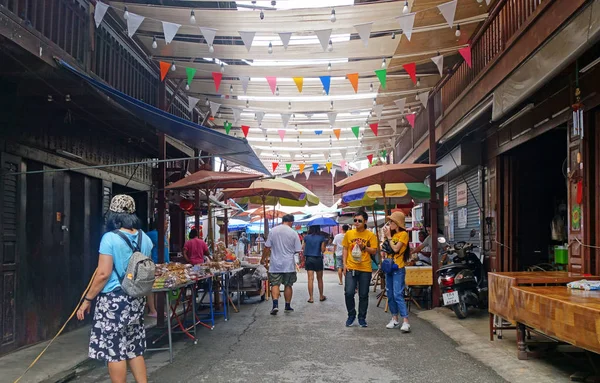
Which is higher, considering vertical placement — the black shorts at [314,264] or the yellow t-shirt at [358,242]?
the yellow t-shirt at [358,242]

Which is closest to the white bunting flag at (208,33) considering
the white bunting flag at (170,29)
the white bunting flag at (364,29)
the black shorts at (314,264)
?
the white bunting flag at (170,29)

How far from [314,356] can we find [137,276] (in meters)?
2.87

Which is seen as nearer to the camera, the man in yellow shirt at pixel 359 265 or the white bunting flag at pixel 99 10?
the white bunting flag at pixel 99 10

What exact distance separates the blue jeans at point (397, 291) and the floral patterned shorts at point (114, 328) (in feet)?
15.4

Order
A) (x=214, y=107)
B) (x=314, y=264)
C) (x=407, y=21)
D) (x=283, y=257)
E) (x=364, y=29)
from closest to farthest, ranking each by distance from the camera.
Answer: (x=407, y=21), (x=364, y=29), (x=283, y=257), (x=314, y=264), (x=214, y=107)

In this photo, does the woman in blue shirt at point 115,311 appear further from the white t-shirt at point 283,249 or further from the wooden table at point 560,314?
the white t-shirt at point 283,249

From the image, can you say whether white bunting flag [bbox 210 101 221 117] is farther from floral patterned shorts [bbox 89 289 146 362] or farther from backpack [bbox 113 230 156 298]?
floral patterned shorts [bbox 89 289 146 362]

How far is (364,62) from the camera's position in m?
10.6

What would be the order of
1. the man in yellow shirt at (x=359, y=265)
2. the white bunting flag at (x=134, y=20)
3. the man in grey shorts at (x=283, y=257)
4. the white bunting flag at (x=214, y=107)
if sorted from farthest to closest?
the white bunting flag at (x=214, y=107) < the man in grey shorts at (x=283, y=257) < the man in yellow shirt at (x=359, y=265) < the white bunting flag at (x=134, y=20)

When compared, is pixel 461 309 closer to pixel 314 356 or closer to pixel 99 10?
pixel 314 356

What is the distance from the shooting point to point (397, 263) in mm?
8688

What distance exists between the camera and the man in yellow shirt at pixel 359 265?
898 centimetres

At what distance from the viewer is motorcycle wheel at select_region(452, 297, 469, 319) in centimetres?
941

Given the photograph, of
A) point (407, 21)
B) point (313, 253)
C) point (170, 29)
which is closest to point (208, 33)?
point (170, 29)
